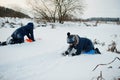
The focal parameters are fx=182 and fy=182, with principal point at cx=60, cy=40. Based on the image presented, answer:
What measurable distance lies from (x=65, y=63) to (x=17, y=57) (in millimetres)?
1488

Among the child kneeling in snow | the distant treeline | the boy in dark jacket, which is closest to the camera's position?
the child kneeling in snow

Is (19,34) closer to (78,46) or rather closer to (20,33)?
(20,33)

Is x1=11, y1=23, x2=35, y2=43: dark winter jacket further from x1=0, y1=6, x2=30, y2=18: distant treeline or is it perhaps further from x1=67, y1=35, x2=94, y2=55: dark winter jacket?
x1=0, y1=6, x2=30, y2=18: distant treeline

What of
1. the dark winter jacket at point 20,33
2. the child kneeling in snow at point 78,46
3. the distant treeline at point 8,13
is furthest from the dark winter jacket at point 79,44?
the distant treeline at point 8,13

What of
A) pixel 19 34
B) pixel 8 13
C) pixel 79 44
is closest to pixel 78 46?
pixel 79 44

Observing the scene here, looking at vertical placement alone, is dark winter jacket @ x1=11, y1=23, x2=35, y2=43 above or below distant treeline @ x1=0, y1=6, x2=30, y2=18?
below

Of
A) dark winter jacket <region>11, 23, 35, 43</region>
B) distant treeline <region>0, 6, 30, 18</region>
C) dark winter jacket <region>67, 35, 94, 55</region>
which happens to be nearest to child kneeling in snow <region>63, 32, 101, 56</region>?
dark winter jacket <region>67, 35, 94, 55</region>

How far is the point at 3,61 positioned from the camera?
194 inches

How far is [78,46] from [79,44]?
0.07m

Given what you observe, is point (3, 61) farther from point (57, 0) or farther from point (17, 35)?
point (57, 0)

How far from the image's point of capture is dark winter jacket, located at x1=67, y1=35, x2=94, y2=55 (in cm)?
555

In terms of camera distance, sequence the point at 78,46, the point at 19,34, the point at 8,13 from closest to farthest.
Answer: the point at 78,46
the point at 19,34
the point at 8,13

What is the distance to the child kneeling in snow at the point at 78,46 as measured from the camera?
5551 millimetres

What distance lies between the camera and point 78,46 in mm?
5668
